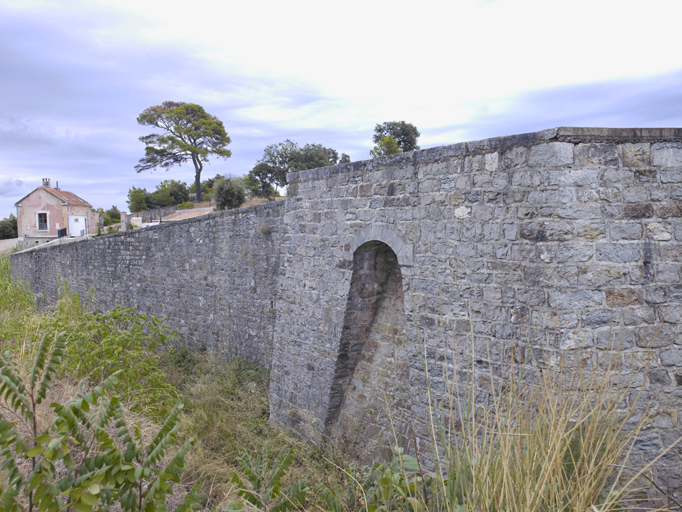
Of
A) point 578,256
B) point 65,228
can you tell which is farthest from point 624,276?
point 65,228

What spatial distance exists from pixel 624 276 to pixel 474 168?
1515 millimetres

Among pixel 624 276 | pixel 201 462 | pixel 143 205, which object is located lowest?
pixel 201 462

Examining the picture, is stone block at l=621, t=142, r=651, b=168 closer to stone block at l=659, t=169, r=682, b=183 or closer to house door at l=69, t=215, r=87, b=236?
stone block at l=659, t=169, r=682, b=183

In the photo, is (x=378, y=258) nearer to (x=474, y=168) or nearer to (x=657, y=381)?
(x=474, y=168)

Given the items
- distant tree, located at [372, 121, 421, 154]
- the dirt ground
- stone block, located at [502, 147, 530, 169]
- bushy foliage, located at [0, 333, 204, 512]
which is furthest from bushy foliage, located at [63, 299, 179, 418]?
the dirt ground

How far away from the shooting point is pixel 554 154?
146 inches

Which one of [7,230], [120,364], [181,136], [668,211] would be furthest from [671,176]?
[7,230]

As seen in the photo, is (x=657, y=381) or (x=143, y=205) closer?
(x=657, y=381)

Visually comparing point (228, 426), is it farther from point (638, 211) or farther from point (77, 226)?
point (77, 226)

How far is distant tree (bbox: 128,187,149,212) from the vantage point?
42.8 m

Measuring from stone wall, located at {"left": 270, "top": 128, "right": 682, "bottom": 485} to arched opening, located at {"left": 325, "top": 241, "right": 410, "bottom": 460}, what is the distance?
11 cm

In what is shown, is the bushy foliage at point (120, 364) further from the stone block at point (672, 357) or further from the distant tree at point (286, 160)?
the distant tree at point (286, 160)

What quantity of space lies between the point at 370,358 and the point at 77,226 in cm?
3963

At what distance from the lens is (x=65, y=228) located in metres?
37.0
